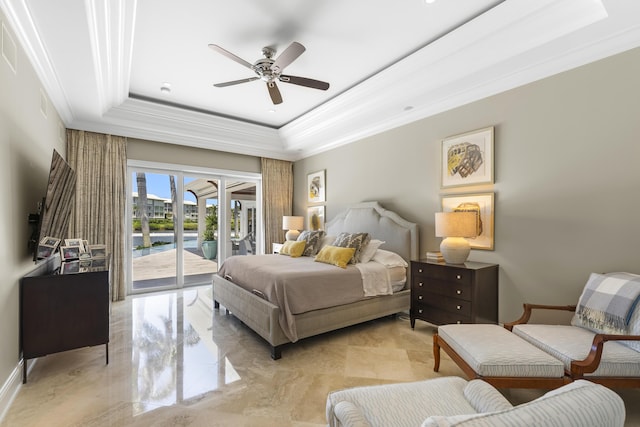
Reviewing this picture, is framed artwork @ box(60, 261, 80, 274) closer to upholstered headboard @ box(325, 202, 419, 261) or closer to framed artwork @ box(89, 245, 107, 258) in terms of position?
framed artwork @ box(89, 245, 107, 258)

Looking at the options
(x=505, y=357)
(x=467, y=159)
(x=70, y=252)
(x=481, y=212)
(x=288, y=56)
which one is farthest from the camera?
(x=467, y=159)

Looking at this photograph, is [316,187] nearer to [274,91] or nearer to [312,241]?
[312,241]

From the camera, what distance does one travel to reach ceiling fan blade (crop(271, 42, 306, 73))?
2.48 meters

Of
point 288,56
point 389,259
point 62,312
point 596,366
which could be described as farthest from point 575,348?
point 62,312

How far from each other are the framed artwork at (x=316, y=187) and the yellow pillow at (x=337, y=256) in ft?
6.72

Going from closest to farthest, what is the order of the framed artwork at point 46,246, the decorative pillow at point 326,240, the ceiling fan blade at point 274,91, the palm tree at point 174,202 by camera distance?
the framed artwork at point 46,246, the ceiling fan blade at point 274,91, the decorative pillow at point 326,240, the palm tree at point 174,202

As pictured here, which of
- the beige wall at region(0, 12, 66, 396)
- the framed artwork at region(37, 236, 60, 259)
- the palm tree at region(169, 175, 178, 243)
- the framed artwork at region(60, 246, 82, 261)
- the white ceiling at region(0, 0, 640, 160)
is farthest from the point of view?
the palm tree at region(169, 175, 178, 243)

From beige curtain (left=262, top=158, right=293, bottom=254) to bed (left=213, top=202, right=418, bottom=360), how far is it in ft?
6.04

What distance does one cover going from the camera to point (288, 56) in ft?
8.68

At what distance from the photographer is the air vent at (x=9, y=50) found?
197 cm

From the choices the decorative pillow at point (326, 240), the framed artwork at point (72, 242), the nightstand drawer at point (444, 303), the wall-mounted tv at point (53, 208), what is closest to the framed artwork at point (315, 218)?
the decorative pillow at point (326, 240)

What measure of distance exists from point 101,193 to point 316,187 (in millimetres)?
3489

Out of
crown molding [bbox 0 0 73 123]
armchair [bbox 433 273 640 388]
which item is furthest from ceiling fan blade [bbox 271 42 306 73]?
armchair [bbox 433 273 640 388]

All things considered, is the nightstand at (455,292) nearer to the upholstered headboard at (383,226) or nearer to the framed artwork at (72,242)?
the upholstered headboard at (383,226)
